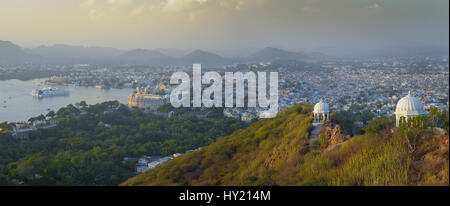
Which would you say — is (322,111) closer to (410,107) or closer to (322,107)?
(322,107)

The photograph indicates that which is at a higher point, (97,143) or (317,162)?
(317,162)

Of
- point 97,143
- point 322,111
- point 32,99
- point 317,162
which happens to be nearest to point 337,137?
point 317,162

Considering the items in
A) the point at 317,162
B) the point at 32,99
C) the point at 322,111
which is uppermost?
the point at 322,111

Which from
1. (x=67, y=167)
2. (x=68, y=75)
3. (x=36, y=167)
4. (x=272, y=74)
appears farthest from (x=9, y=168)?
(x=68, y=75)

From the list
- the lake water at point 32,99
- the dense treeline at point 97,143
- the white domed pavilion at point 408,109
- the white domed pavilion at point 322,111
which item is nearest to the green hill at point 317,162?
the white domed pavilion at point 322,111

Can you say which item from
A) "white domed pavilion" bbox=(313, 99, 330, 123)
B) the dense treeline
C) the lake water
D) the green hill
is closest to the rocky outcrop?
the green hill

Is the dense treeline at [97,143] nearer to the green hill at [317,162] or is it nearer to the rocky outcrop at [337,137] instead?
the green hill at [317,162]
